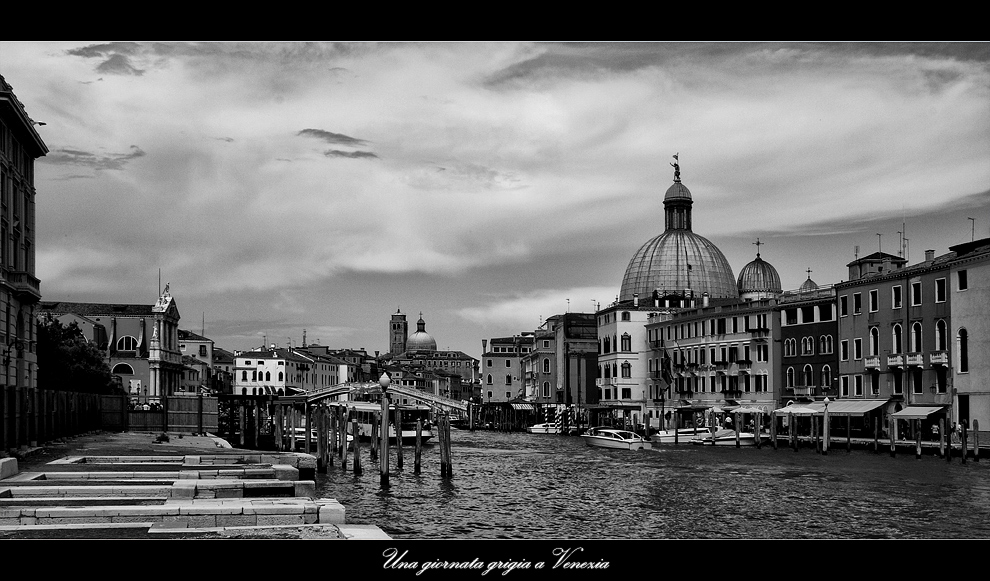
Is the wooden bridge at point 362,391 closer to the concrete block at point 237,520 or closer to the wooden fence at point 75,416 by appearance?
the wooden fence at point 75,416

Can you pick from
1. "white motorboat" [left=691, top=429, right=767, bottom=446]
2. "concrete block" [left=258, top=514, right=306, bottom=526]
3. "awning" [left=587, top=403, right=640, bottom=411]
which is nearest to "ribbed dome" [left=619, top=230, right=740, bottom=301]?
"awning" [left=587, top=403, right=640, bottom=411]

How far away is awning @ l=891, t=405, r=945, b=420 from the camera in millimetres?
46688

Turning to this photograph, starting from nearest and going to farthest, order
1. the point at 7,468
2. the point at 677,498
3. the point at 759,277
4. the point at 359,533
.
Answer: the point at 359,533, the point at 7,468, the point at 677,498, the point at 759,277

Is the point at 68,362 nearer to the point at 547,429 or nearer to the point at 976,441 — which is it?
the point at 547,429

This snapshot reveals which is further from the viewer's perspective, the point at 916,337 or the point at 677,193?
the point at 677,193

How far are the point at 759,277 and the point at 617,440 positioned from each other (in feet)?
189

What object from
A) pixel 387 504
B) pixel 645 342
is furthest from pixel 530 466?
pixel 645 342

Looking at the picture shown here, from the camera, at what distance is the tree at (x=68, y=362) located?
53125 mm

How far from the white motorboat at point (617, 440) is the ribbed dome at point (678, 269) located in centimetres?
4288

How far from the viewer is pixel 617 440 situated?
55.9 meters

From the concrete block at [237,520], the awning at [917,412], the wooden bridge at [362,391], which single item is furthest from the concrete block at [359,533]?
the awning at [917,412]

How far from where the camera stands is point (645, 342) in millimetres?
84188
